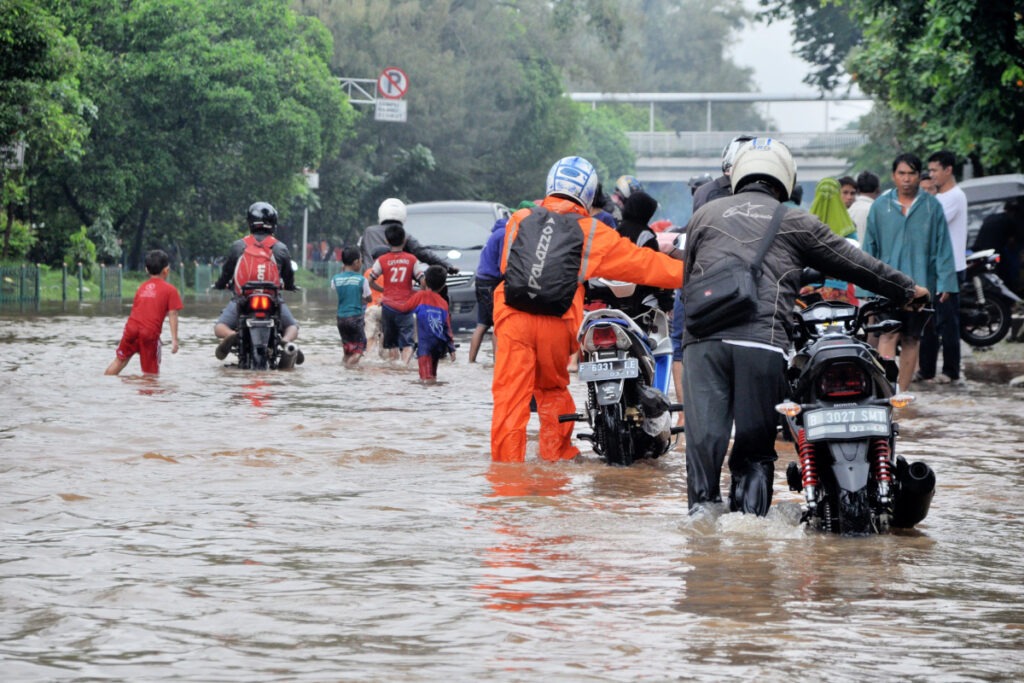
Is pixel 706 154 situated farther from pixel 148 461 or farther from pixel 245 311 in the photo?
pixel 148 461

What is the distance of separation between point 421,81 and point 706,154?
2203 inches

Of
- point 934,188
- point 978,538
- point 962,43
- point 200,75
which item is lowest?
point 978,538

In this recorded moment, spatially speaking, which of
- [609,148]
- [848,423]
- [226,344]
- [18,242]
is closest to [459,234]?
[226,344]

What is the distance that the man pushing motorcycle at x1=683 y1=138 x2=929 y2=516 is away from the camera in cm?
746

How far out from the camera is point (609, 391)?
33.0 feet

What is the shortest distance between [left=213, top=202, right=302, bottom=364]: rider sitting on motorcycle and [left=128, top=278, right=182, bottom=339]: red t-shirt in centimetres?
113

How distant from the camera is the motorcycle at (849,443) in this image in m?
7.26

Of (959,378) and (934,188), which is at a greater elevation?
(934,188)

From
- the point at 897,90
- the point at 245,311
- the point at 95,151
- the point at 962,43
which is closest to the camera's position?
the point at 245,311

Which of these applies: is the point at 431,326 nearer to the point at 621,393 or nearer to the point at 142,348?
the point at 142,348

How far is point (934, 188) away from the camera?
15625 mm

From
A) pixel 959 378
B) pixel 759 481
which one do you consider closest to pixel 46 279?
pixel 959 378

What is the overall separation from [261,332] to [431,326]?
218 centimetres

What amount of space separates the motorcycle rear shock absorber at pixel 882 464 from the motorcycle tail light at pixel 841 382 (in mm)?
213
